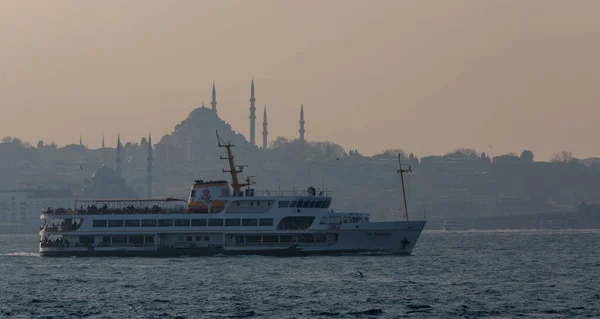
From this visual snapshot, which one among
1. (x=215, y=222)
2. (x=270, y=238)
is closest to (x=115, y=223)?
(x=215, y=222)

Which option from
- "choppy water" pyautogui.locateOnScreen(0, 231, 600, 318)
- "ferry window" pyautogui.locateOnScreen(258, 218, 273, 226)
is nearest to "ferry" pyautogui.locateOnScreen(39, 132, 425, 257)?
"ferry window" pyautogui.locateOnScreen(258, 218, 273, 226)

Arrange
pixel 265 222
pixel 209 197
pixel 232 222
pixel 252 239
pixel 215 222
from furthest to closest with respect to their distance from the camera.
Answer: pixel 209 197 < pixel 215 222 < pixel 252 239 < pixel 232 222 < pixel 265 222

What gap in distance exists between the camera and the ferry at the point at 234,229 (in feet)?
326

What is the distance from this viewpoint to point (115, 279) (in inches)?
3290

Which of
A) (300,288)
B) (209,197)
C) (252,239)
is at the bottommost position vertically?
(300,288)

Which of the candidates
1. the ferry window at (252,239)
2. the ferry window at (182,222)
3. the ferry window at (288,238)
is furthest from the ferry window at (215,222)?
the ferry window at (288,238)

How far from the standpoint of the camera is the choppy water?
65625 millimetres

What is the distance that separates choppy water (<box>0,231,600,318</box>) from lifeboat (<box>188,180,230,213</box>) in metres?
4.53

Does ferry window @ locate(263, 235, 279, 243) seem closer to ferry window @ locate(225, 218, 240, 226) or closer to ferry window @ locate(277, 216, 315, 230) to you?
Result: ferry window @ locate(277, 216, 315, 230)

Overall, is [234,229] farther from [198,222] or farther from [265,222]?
[198,222]

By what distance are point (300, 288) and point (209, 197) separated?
27.5m

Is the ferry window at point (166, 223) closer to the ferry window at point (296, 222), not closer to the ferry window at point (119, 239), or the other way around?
the ferry window at point (119, 239)

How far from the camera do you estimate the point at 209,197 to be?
102188 millimetres

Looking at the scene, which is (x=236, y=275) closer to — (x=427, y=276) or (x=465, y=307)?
(x=427, y=276)
